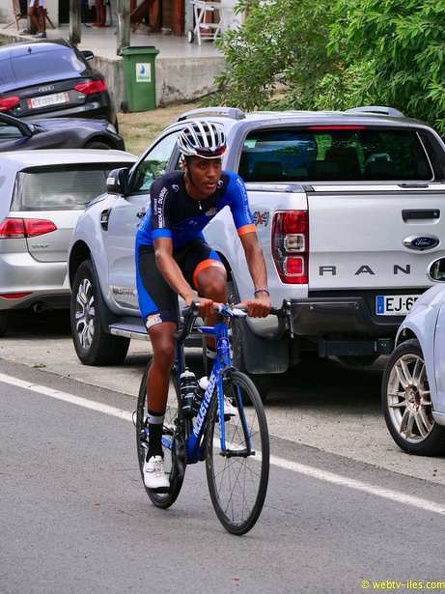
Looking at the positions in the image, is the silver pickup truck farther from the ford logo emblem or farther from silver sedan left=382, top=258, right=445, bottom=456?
silver sedan left=382, top=258, right=445, bottom=456

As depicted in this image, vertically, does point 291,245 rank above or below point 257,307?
below

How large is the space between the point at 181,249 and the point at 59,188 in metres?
7.12

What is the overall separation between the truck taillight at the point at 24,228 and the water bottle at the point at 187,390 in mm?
7090

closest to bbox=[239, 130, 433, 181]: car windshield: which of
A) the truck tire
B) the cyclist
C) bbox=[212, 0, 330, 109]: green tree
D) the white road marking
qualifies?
the white road marking

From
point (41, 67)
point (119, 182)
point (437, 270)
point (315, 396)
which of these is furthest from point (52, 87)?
point (437, 270)

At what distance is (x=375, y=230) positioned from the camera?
33.4 ft

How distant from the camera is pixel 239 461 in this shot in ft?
23.3

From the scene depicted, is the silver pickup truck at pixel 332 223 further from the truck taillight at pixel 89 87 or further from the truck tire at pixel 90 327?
the truck taillight at pixel 89 87

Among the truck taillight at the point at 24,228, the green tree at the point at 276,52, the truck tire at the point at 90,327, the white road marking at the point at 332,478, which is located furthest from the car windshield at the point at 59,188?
the green tree at the point at 276,52

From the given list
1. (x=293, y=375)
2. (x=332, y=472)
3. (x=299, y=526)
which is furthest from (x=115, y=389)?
(x=299, y=526)

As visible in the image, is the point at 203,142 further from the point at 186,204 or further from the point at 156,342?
the point at 156,342

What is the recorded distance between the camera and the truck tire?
1280 centimetres

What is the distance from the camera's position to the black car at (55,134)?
20.3 meters

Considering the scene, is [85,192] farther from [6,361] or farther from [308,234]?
[308,234]
